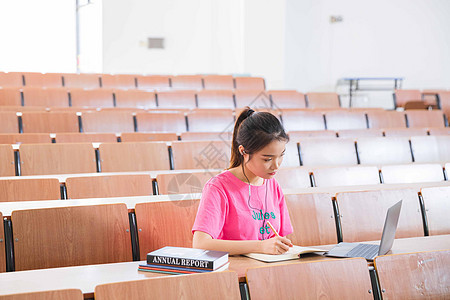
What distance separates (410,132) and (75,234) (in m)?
2.52

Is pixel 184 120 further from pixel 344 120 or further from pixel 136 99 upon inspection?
pixel 344 120

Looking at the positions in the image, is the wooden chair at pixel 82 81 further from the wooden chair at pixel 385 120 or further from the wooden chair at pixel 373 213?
the wooden chair at pixel 373 213

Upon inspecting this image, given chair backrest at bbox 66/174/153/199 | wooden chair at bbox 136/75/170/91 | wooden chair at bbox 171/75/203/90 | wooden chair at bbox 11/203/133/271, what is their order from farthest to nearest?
wooden chair at bbox 171/75/203/90
wooden chair at bbox 136/75/170/91
chair backrest at bbox 66/174/153/199
wooden chair at bbox 11/203/133/271

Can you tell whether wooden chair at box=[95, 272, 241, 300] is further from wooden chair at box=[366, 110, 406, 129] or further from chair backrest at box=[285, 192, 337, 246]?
wooden chair at box=[366, 110, 406, 129]

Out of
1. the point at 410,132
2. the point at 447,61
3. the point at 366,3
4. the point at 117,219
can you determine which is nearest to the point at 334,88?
the point at 366,3

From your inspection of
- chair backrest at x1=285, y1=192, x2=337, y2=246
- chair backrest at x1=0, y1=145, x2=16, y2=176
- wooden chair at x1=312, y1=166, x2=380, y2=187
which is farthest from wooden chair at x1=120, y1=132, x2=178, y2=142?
chair backrest at x1=285, y1=192, x2=337, y2=246

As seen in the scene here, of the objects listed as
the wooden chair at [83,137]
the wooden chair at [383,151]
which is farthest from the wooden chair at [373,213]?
the wooden chair at [83,137]

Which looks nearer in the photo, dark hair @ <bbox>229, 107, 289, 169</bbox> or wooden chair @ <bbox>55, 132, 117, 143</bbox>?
dark hair @ <bbox>229, 107, 289, 169</bbox>

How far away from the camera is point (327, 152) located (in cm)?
279

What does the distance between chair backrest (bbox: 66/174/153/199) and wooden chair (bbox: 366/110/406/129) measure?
Result: 231cm

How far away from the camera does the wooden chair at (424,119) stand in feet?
12.7

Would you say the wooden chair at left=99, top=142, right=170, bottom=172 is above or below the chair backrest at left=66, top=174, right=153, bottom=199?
above

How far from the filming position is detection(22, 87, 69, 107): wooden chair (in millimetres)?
3846

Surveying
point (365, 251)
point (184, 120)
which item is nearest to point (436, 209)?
point (365, 251)
